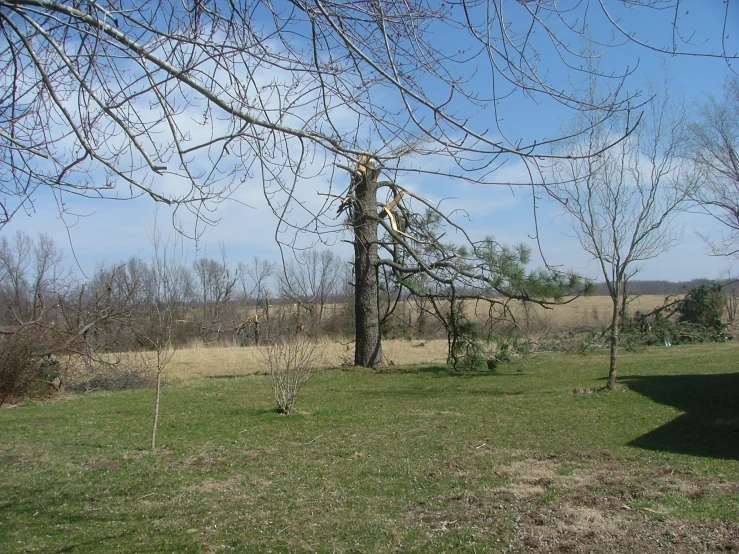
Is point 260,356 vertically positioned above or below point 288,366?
below

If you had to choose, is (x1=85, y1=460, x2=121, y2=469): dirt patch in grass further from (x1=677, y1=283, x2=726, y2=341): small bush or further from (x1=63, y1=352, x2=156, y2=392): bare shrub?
(x1=677, y1=283, x2=726, y2=341): small bush

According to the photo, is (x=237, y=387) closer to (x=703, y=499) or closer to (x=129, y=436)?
(x=129, y=436)

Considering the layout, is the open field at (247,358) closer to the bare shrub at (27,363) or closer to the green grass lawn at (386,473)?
the bare shrub at (27,363)

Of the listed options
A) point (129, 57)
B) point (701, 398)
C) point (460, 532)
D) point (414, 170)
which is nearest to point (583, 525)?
point (460, 532)

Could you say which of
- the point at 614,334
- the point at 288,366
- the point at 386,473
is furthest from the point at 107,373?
the point at 614,334

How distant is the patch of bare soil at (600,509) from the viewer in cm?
436

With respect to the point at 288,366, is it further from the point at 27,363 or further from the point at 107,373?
the point at 107,373

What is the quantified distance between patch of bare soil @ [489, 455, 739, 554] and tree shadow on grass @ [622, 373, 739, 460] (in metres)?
1.31

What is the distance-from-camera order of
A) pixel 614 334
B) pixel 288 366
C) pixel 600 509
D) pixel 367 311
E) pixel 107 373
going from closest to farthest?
pixel 600 509, pixel 288 366, pixel 614 334, pixel 107 373, pixel 367 311

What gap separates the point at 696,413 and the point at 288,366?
20.6ft

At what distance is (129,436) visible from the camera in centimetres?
889

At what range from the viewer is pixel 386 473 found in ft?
21.6

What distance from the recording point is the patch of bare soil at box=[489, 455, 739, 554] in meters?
4.36

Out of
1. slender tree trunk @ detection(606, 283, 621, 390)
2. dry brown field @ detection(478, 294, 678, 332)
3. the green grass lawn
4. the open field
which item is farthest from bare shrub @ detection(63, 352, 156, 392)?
slender tree trunk @ detection(606, 283, 621, 390)
